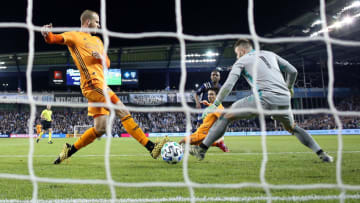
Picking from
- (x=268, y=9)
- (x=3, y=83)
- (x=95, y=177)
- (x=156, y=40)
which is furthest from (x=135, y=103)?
(x=95, y=177)

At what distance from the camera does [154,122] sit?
28703 mm

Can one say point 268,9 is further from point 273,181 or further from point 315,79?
point 273,181

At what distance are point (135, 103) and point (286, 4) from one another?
1797 centimetres

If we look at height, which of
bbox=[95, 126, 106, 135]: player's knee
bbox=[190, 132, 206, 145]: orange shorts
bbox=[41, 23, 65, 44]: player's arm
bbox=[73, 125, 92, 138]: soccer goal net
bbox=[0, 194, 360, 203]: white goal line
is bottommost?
bbox=[73, 125, 92, 138]: soccer goal net

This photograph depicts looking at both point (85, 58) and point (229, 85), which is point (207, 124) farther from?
point (85, 58)

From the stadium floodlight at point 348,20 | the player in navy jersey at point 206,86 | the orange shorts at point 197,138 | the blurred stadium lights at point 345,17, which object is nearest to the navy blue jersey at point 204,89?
the player in navy jersey at point 206,86

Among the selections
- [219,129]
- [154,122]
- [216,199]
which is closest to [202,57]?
[154,122]

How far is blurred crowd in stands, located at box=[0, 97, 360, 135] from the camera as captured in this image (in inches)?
1009

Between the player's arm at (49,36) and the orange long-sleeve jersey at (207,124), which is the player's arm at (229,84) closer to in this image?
the player's arm at (49,36)

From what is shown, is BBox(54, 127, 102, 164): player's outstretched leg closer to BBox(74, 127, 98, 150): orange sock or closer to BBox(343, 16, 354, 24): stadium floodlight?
BBox(74, 127, 98, 150): orange sock

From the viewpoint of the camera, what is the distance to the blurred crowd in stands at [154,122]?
25625 mm

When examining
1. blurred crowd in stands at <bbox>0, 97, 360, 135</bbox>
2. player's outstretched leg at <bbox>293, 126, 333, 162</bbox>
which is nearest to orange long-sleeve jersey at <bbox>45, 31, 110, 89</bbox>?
player's outstretched leg at <bbox>293, 126, 333, 162</bbox>

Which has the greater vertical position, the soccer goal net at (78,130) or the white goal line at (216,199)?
the white goal line at (216,199)

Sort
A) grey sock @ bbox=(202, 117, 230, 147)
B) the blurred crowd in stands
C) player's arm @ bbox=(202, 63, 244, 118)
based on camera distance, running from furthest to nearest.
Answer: the blurred crowd in stands < grey sock @ bbox=(202, 117, 230, 147) < player's arm @ bbox=(202, 63, 244, 118)
